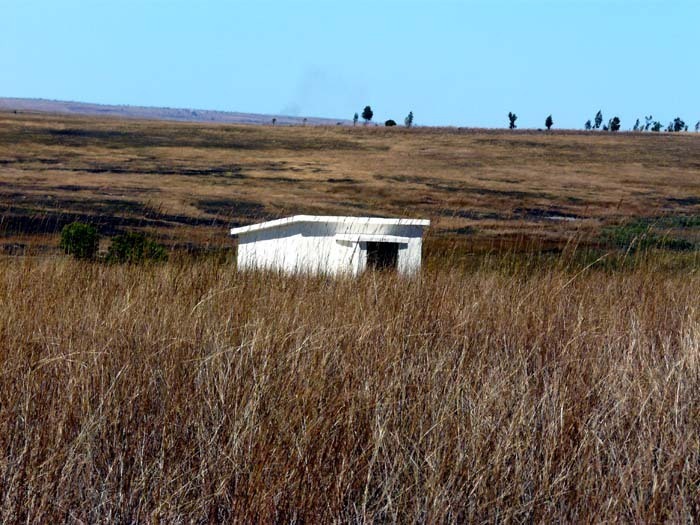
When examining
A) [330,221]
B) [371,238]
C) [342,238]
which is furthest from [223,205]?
[342,238]

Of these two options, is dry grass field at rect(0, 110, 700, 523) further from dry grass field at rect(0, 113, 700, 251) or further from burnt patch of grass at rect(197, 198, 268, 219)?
burnt patch of grass at rect(197, 198, 268, 219)

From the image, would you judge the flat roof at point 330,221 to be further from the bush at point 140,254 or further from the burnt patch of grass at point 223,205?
the burnt patch of grass at point 223,205

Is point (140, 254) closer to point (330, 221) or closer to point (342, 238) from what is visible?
point (342, 238)

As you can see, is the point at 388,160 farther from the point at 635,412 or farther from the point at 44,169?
the point at 635,412

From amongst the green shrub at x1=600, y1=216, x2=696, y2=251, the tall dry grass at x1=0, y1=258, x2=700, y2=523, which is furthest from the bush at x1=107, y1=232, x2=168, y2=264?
the green shrub at x1=600, y1=216, x2=696, y2=251

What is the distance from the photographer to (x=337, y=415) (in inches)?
134

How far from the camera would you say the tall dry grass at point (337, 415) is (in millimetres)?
2939

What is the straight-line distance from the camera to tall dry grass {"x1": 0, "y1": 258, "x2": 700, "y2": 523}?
9.64ft

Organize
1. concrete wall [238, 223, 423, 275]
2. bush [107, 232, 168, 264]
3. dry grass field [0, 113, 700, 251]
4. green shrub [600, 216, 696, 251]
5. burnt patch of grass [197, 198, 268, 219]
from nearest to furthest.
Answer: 1. green shrub [600, 216, 696, 251]
2. bush [107, 232, 168, 264]
3. concrete wall [238, 223, 423, 275]
4. dry grass field [0, 113, 700, 251]
5. burnt patch of grass [197, 198, 268, 219]

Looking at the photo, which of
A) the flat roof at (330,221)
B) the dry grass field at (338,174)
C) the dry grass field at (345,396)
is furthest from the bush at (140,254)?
the dry grass field at (338,174)

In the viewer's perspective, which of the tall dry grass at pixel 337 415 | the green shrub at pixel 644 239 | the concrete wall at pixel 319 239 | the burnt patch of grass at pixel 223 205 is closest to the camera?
the tall dry grass at pixel 337 415

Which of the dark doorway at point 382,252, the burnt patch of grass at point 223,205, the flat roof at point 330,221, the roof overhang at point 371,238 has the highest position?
the flat roof at point 330,221

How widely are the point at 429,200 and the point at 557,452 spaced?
137ft

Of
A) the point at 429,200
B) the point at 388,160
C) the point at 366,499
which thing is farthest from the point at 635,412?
the point at 388,160
